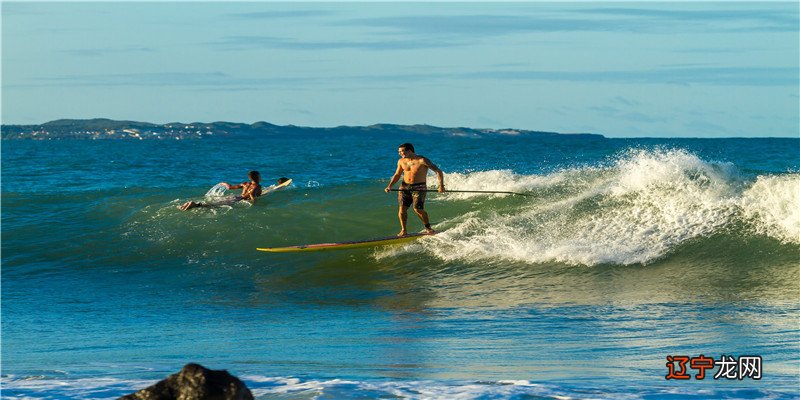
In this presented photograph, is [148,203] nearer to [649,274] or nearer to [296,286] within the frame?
[296,286]

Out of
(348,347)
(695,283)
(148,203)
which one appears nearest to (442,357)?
(348,347)

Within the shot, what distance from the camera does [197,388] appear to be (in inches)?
195

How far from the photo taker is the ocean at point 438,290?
7.05 meters

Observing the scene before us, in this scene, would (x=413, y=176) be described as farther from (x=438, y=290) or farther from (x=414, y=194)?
(x=438, y=290)

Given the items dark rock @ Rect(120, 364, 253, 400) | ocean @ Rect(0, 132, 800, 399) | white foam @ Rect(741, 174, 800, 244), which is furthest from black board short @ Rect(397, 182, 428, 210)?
dark rock @ Rect(120, 364, 253, 400)

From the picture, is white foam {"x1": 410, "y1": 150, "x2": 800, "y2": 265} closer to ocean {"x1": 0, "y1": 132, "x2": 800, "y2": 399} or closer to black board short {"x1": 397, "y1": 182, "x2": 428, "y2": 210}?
ocean {"x1": 0, "y1": 132, "x2": 800, "y2": 399}

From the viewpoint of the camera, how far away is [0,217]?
20.8 m

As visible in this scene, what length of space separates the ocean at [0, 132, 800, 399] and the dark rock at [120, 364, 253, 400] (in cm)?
135

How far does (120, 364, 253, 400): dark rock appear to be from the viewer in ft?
16.2

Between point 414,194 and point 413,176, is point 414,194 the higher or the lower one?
the lower one

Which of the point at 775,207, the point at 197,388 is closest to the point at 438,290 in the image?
the point at 775,207

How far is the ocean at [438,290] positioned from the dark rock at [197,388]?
1.35m

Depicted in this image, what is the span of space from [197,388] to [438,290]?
7.52m

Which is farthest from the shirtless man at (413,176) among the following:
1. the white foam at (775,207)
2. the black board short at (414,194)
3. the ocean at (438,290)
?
the white foam at (775,207)
